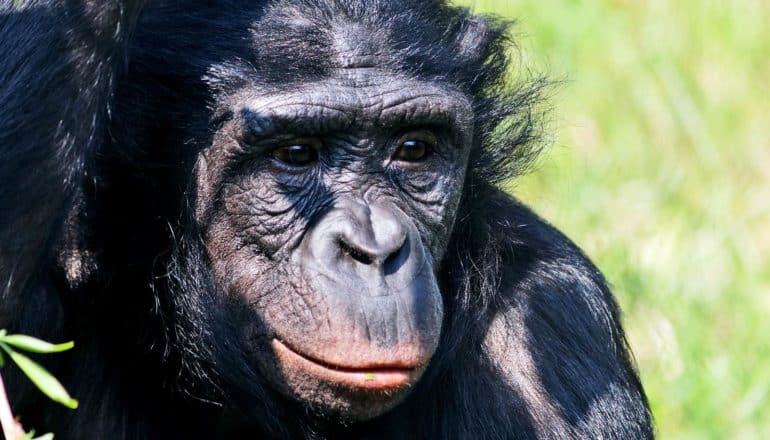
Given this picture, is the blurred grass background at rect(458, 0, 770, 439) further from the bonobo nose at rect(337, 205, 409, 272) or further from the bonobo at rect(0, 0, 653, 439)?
the bonobo nose at rect(337, 205, 409, 272)

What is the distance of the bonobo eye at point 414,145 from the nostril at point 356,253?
2.41 ft

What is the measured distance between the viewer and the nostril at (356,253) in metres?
5.31

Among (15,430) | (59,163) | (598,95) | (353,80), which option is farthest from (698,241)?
(15,430)

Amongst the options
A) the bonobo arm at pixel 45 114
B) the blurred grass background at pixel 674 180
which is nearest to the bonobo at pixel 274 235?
the bonobo arm at pixel 45 114

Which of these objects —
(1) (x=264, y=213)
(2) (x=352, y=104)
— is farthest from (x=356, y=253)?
(2) (x=352, y=104)

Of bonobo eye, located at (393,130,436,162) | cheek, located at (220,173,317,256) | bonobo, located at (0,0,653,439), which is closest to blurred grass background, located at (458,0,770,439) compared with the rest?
bonobo, located at (0,0,653,439)

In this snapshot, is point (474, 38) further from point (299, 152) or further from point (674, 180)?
point (674, 180)

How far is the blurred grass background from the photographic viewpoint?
28.9 ft

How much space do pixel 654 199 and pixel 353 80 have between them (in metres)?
5.07

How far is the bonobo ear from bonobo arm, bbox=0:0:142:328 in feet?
6.05

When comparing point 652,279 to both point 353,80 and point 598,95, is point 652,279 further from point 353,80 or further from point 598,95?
point 353,80

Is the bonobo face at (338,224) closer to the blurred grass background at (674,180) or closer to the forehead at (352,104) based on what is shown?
the forehead at (352,104)

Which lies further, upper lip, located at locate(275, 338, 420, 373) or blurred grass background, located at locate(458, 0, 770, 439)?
blurred grass background, located at locate(458, 0, 770, 439)

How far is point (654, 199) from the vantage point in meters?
10.4
